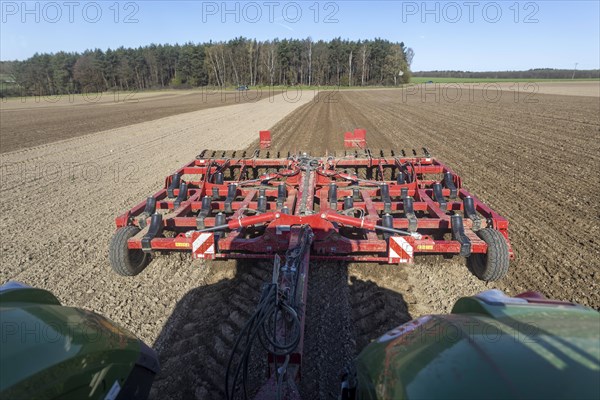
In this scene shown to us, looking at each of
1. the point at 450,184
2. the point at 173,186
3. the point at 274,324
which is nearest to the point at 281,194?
the point at 173,186

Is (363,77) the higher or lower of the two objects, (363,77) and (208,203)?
the higher

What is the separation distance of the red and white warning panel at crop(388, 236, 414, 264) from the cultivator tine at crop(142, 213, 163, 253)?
2908mm

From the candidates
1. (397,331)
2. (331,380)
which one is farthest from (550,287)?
(397,331)

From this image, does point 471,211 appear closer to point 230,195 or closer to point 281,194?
point 281,194

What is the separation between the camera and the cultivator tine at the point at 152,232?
178 inches

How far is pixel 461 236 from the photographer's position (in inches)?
175

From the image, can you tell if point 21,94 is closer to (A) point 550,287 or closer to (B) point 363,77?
(B) point 363,77

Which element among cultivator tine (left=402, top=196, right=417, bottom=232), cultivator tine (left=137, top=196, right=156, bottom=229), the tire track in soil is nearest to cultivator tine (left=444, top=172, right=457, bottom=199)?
the tire track in soil

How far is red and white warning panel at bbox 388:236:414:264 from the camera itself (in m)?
4.16

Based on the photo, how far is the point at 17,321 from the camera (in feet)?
5.03

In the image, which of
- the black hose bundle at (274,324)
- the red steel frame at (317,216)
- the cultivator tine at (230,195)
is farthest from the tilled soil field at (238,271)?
the cultivator tine at (230,195)

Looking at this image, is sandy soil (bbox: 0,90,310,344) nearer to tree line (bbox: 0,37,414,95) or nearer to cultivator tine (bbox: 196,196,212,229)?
cultivator tine (bbox: 196,196,212,229)

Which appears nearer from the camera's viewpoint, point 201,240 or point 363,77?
point 201,240

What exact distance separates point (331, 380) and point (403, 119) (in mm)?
22511
